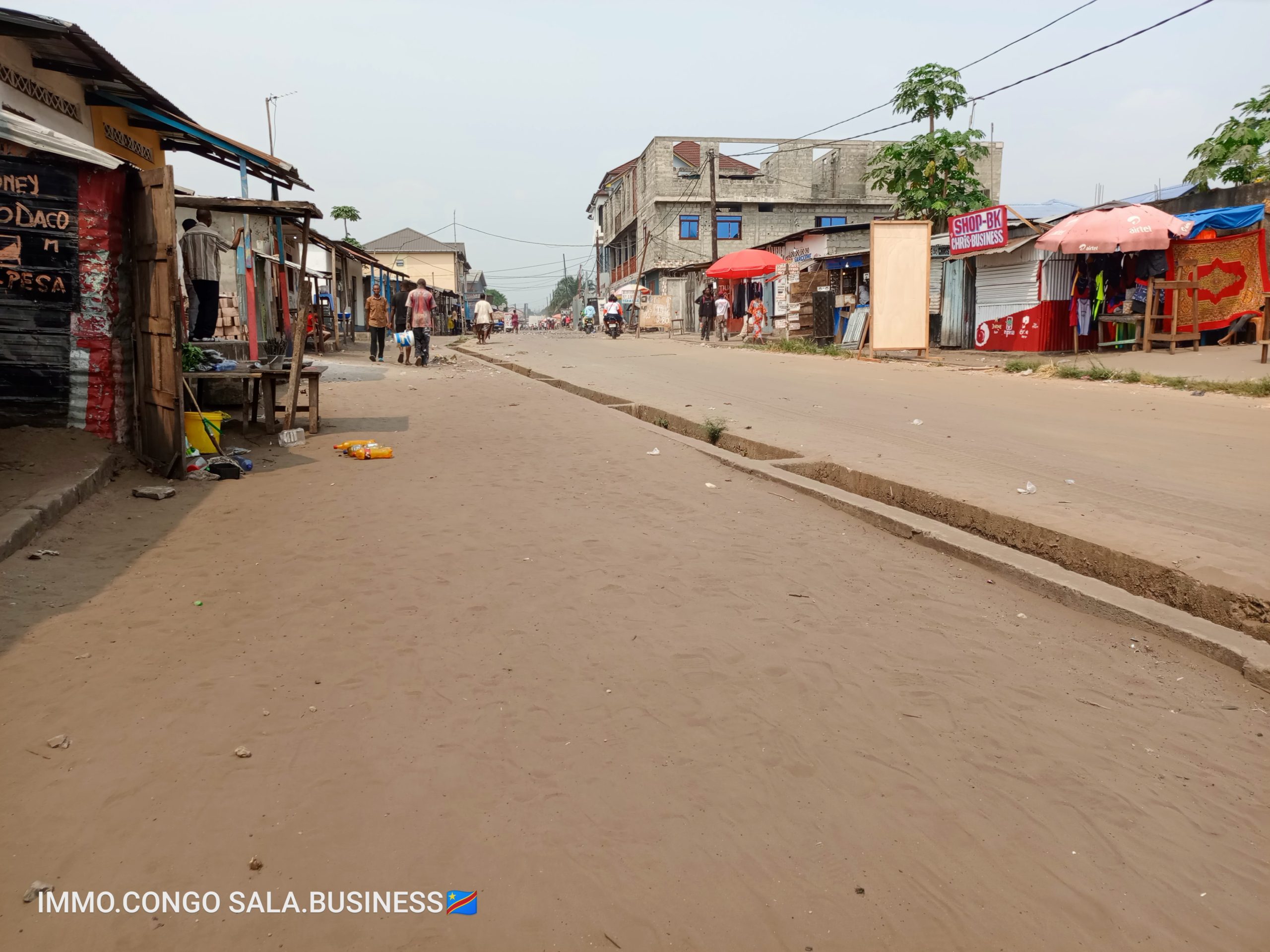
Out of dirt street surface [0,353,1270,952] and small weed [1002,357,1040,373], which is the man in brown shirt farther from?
dirt street surface [0,353,1270,952]

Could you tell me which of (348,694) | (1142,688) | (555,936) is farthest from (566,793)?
(1142,688)

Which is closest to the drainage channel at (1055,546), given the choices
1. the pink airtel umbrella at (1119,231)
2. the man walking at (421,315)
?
the pink airtel umbrella at (1119,231)

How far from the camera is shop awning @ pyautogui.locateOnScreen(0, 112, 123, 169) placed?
5.21m

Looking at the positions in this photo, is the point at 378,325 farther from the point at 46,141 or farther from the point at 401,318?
the point at 46,141

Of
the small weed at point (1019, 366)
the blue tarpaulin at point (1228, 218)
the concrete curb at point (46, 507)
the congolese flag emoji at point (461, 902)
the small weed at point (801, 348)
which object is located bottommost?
the congolese flag emoji at point (461, 902)

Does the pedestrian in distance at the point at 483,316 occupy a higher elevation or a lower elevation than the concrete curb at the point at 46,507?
higher

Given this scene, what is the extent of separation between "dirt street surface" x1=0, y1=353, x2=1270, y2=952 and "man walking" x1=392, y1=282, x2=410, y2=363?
13.7 meters

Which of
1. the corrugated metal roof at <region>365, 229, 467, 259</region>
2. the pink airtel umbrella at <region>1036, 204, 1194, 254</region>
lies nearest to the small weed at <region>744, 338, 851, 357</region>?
the pink airtel umbrella at <region>1036, 204, 1194, 254</region>

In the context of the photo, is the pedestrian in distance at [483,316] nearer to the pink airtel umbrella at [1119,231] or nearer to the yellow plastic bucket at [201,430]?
the pink airtel umbrella at [1119,231]

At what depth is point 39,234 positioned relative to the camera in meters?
6.20

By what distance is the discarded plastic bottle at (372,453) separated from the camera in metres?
7.59

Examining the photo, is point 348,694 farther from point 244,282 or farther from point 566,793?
point 244,282

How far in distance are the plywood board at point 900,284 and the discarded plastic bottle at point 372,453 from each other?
12806 mm

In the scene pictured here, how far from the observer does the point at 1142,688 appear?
10.3 ft
